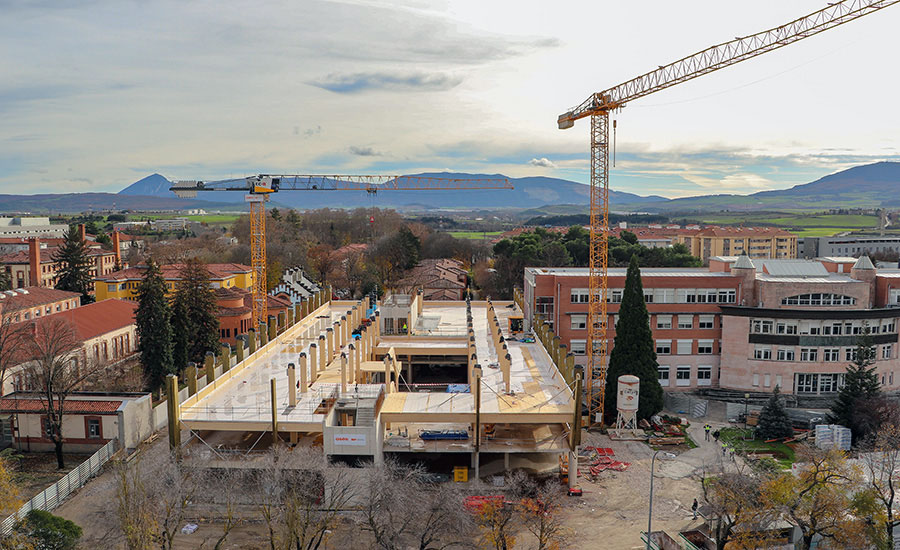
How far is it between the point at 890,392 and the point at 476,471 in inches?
1368

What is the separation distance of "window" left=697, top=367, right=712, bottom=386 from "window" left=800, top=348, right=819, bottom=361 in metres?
6.56

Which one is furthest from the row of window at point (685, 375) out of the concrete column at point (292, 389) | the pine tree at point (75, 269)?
the pine tree at point (75, 269)

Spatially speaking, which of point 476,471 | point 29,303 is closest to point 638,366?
point 476,471

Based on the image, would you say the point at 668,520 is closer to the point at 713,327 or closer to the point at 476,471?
the point at 476,471

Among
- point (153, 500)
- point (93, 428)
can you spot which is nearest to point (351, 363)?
point (93, 428)

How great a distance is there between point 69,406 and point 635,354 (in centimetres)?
3561

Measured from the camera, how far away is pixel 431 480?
31703 millimetres

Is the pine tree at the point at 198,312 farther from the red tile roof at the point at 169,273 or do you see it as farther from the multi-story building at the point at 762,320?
the multi-story building at the point at 762,320

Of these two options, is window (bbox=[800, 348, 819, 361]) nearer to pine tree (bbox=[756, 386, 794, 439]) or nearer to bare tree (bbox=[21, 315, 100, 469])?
pine tree (bbox=[756, 386, 794, 439])

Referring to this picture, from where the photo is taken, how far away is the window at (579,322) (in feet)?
169

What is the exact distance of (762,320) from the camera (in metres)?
47.4

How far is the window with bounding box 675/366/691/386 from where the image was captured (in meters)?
50.0

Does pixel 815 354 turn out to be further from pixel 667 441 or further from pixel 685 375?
pixel 667 441

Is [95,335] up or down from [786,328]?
down
